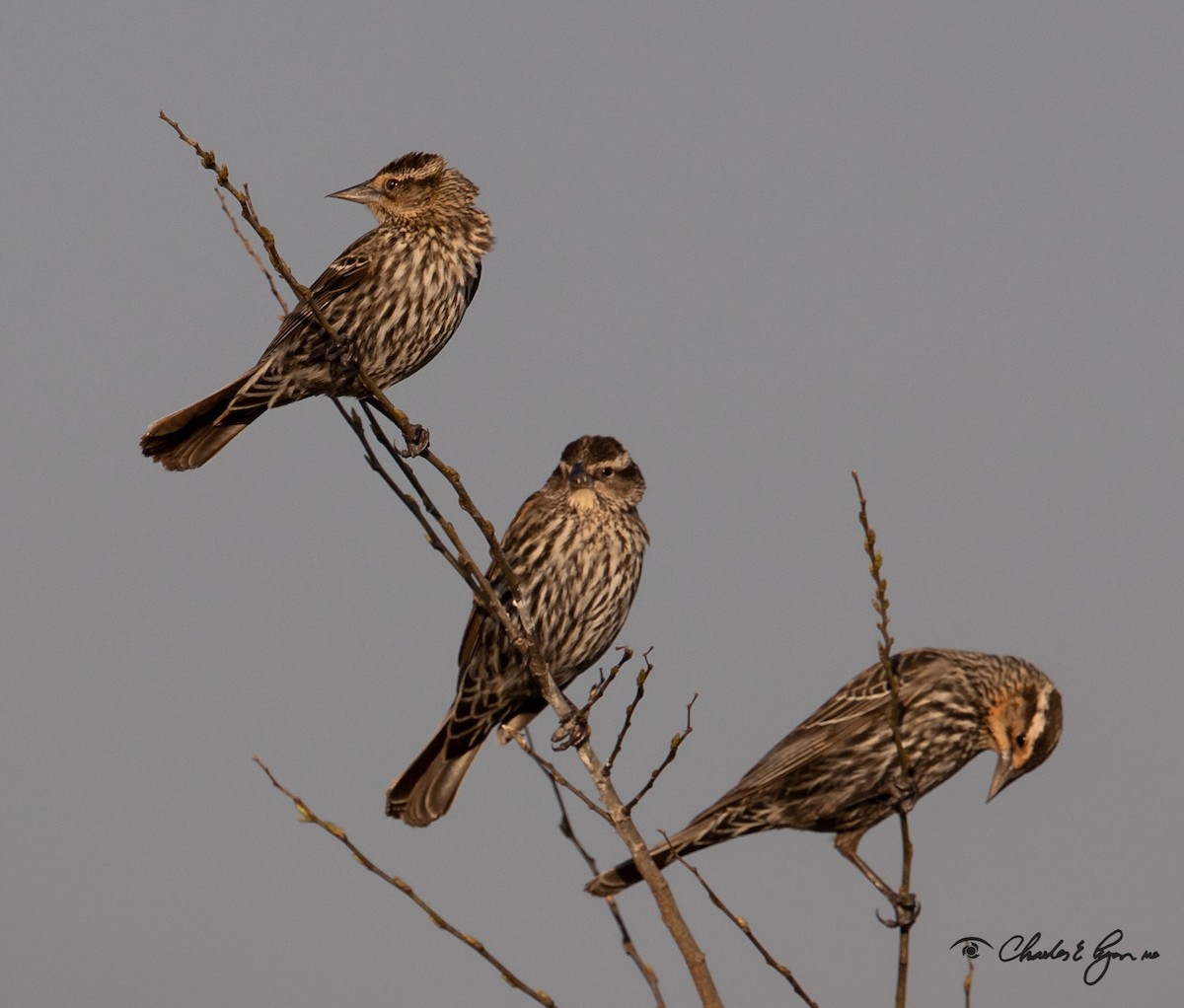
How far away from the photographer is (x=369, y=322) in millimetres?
7418

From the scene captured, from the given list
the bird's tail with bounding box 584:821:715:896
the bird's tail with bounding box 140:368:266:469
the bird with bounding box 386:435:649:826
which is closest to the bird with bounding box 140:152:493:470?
the bird's tail with bounding box 140:368:266:469

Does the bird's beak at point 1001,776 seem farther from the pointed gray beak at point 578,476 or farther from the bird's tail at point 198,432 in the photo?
the bird's tail at point 198,432

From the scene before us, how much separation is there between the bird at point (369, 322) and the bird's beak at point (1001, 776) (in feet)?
10.1

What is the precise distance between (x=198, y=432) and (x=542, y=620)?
173 centimetres

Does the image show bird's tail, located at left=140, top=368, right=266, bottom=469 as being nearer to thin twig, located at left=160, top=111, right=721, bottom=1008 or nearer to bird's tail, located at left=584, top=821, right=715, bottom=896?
thin twig, located at left=160, top=111, right=721, bottom=1008

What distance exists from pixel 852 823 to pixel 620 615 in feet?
5.06

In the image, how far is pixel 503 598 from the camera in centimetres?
700

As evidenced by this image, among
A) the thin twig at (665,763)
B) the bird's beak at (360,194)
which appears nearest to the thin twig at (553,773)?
the thin twig at (665,763)

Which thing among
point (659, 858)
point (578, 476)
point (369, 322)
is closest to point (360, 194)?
point (369, 322)

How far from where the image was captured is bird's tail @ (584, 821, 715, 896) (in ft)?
19.0

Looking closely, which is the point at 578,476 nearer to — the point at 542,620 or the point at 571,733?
the point at 542,620

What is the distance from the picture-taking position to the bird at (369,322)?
7.29 metres

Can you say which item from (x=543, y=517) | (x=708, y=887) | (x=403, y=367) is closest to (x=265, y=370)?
(x=403, y=367)

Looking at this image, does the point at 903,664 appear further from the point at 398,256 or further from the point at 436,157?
the point at 436,157
